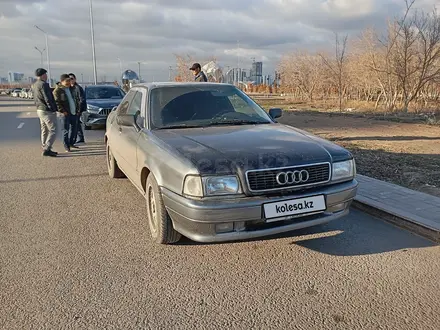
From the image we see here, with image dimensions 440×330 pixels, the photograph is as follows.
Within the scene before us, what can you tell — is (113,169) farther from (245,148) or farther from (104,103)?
(104,103)

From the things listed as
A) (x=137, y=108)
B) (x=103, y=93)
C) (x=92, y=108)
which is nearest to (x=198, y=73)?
(x=137, y=108)

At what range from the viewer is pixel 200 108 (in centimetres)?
437

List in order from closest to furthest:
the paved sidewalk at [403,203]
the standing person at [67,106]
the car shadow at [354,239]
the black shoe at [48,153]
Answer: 1. the car shadow at [354,239]
2. the paved sidewalk at [403,203]
3. the black shoe at [48,153]
4. the standing person at [67,106]

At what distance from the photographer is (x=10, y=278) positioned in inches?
117

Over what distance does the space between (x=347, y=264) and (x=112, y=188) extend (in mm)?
3749

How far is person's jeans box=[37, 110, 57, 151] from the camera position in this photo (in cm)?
771

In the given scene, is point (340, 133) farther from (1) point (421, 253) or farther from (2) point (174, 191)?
(2) point (174, 191)

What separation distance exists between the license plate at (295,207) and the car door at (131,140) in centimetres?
187

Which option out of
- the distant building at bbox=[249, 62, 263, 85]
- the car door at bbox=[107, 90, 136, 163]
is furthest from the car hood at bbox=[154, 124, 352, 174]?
the distant building at bbox=[249, 62, 263, 85]

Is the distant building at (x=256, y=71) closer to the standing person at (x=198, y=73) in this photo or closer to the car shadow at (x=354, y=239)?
the standing person at (x=198, y=73)

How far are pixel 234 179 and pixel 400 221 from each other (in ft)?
7.39

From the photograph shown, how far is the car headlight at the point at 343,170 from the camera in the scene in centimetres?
331

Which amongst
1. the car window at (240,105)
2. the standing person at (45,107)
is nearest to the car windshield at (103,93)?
the standing person at (45,107)

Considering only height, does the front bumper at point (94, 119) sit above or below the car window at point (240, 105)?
below
